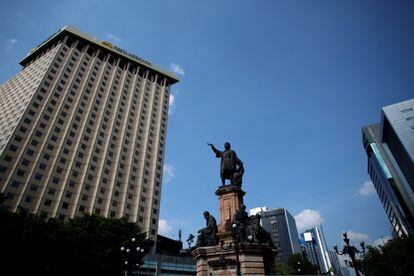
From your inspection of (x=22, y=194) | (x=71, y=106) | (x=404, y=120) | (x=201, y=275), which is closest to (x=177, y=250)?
(x=22, y=194)

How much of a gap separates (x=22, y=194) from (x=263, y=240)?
4907 centimetres

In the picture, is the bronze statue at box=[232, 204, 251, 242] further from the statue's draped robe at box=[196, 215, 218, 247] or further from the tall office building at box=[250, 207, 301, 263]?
the tall office building at box=[250, 207, 301, 263]

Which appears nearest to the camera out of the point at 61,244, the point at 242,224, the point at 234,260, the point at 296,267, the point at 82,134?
the point at 234,260

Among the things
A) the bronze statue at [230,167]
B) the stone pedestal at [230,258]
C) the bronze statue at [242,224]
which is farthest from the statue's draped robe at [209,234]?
the bronze statue at [230,167]

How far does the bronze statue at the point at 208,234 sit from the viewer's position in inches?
493

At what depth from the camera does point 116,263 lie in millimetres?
30422

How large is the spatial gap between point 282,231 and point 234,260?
5686 inches

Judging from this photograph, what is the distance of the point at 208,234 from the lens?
12.8 metres

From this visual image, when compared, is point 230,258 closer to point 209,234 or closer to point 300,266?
point 209,234

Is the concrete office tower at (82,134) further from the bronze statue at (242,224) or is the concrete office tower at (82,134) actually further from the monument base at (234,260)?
the bronze statue at (242,224)

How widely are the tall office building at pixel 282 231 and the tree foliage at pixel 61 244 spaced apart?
116533 millimetres

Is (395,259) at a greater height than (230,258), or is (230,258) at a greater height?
(395,259)

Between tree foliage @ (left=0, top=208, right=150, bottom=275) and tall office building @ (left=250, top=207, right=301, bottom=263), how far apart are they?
11653 cm

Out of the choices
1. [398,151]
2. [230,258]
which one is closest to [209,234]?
[230,258]
